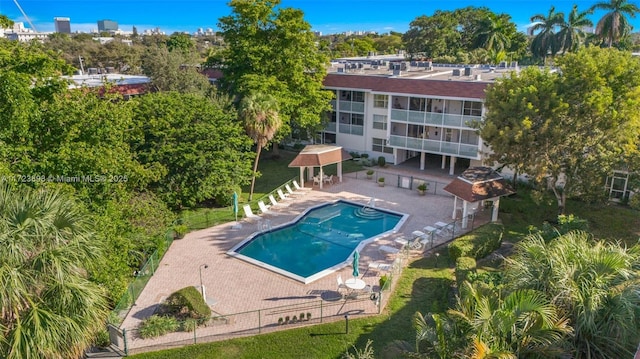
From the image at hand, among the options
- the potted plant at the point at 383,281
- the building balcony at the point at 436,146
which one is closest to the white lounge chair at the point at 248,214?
the potted plant at the point at 383,281

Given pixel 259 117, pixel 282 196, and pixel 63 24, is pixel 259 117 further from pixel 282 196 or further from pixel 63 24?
pixel 63 24

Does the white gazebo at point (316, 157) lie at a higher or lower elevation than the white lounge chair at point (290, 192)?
higher

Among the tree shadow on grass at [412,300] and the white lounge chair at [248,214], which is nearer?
the tree shadow on grass at [412,300]

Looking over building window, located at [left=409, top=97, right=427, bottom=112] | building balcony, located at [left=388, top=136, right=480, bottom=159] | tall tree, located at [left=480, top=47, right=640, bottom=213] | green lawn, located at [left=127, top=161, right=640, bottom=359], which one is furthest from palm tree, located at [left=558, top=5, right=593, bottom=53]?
green lawn, located at [left=127, top=161, right=640, bottom=359]

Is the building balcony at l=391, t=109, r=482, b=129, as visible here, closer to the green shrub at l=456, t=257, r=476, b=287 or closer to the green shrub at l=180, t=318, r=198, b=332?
the green shrub at l=456, t=257, r=476, b=287

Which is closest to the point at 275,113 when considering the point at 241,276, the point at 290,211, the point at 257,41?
the point at 290,211

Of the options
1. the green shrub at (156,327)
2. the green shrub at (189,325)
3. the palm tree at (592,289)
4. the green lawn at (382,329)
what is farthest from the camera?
the green shrub at (189,325)

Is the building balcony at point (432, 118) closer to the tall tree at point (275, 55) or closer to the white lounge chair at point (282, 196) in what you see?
the tall tree at point (275, 55)

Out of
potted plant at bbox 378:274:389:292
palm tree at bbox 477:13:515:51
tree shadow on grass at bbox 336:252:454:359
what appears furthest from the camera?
palm tree at bbox 477:13:515:51
